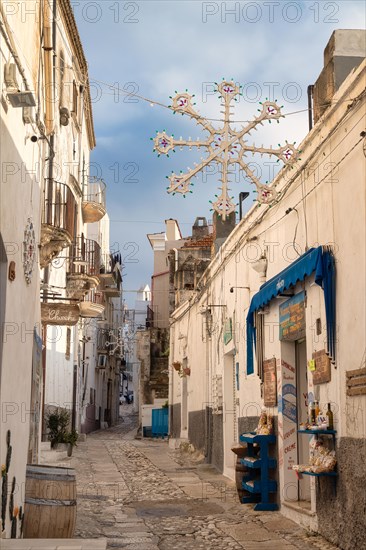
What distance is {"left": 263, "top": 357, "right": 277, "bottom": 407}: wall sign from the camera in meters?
10.6

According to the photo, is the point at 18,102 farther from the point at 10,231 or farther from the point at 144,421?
the point at 144,421

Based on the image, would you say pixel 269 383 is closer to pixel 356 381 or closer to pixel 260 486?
pixel 260 486

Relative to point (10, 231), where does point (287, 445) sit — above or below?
below

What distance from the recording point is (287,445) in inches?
394

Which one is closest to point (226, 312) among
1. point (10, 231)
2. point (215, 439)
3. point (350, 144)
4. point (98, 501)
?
point (215, 439)

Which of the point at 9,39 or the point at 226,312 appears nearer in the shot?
the point at 9,39

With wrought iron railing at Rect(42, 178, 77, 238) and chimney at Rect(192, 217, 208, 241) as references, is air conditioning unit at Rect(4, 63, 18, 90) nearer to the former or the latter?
wrought iron railing at Rect(42, 178, 77, 238)

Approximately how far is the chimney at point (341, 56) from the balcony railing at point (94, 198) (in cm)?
1525

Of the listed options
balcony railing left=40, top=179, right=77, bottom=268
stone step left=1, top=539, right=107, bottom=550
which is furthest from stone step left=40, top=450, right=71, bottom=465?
stone step left=1, top=539, right=107, bottom=550

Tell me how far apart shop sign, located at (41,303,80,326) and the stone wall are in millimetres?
7207

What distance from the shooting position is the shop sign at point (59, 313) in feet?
46.7

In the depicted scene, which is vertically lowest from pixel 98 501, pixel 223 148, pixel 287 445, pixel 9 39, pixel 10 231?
pixel 98 501

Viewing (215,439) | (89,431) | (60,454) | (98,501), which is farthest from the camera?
(89,431)

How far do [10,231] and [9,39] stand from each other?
158 centimetres
